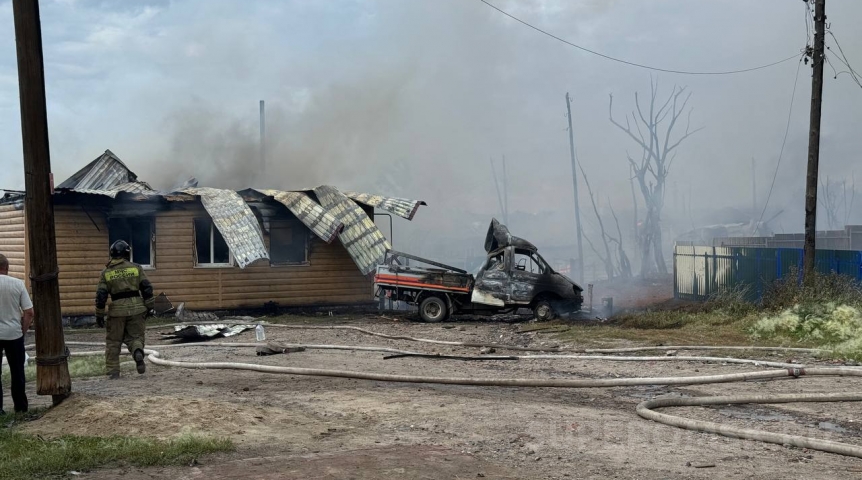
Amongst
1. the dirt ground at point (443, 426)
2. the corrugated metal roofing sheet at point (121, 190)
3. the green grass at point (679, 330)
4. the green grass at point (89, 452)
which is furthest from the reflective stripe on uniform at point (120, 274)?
the corrugated metal roofing sheet at point (121, 190)

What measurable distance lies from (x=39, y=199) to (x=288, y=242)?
14.1m

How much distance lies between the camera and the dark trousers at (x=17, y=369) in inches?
305

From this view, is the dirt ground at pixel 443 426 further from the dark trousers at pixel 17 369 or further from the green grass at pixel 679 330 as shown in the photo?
the green grass at pixel 679 330

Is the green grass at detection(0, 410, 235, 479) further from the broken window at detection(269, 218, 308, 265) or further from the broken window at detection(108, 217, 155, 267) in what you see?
the broken window at detection(269, 218, 308, 265)

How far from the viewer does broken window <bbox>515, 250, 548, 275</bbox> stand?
18.7m

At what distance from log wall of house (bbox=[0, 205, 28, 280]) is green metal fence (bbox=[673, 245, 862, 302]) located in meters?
18.7

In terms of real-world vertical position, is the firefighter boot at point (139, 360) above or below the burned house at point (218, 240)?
below

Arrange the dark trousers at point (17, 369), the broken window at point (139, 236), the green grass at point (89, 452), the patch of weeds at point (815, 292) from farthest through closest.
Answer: the broken window at point (139, 236) < the patch of weeds at point (815, 292) < the dark trousers at point (17, 369) < the green grass at point (89, 452)

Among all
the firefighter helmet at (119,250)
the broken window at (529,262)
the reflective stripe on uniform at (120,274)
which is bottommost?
the broken window at (529,262)

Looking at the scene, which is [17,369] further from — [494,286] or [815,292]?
[815,292]

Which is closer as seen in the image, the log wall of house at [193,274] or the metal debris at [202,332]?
the metal debris at [202,332]

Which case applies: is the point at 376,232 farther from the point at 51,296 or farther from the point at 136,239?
the point at 51,296

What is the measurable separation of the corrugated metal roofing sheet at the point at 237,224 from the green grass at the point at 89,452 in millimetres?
12741

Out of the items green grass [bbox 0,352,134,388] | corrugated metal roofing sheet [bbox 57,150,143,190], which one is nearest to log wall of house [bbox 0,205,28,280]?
corrugated metal roofing sheet [bbox 57,150,143,190]
